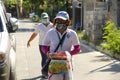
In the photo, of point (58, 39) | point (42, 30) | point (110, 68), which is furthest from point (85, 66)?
point (58, 39)

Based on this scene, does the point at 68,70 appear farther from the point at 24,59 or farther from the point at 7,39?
the point at 24,59

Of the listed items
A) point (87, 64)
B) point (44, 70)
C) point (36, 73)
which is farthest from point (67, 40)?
point (87, 64)

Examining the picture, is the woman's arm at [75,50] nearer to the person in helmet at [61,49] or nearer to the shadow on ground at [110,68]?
the person in helmet at [61,49]

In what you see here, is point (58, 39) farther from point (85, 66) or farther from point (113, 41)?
point (113, 41)

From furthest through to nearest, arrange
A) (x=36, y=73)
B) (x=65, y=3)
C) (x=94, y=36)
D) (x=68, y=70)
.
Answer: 1. (x=65, y=3)
2. (x=94, y=36)
3. (x=36, y=73)
4. (x=68, y=70)

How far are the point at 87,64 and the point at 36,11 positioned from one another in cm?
5199

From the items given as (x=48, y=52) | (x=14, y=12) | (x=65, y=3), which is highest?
(x=48, y=52)

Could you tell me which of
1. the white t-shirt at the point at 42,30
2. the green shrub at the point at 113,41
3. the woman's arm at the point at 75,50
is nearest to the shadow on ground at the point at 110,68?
the green shrub at the point at 113,41

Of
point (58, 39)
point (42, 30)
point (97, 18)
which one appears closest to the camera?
point (58, 39)

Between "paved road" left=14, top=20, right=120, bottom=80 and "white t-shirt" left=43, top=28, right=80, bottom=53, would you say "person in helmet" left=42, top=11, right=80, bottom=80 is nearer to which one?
"white t-shirt" left=43, top=28, right=80, bottom=53

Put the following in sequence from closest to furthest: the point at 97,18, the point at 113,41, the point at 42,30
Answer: the point at 42,30, the point at 113,41, the point at 97,18

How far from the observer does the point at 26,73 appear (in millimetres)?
12586

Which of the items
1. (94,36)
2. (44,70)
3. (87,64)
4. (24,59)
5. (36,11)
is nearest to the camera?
(44,70)

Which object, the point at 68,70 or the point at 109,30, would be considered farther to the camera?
the point at 109,30
